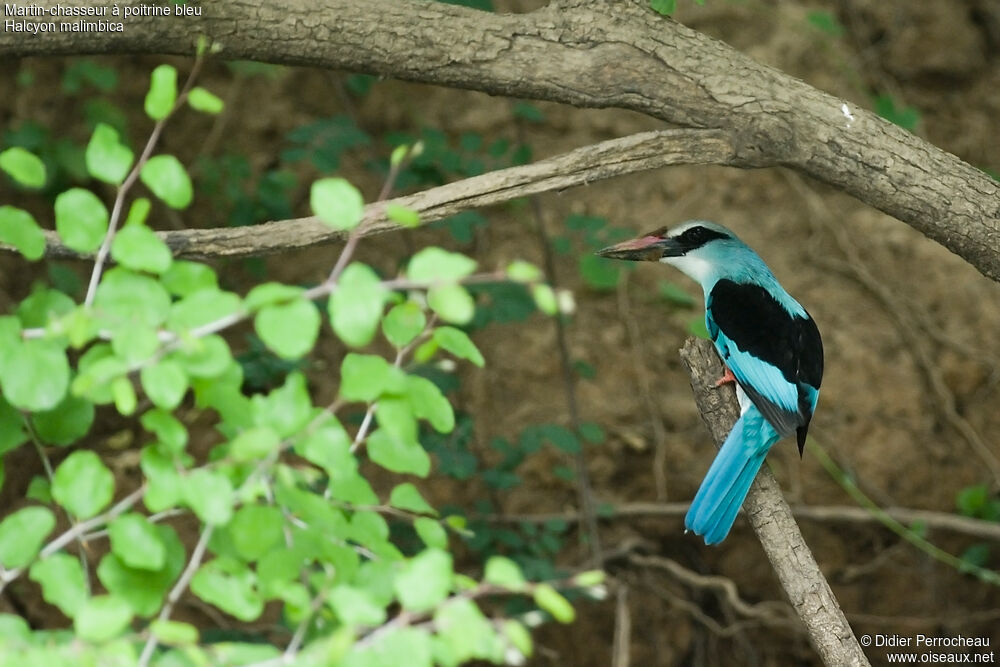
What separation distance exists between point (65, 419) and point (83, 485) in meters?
0.27

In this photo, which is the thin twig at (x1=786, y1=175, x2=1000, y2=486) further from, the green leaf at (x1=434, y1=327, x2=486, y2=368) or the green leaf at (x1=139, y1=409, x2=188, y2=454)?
the green leaf at (x1=139, y1=409, x2=188, y2=454)

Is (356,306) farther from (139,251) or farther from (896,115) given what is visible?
(896,115)

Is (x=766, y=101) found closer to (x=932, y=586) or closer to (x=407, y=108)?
(x=407, y=108)

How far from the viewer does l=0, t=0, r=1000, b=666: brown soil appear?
4305 millimetres

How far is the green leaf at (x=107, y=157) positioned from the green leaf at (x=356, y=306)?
0.43 metres

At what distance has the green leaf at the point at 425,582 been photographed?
112 centimetres

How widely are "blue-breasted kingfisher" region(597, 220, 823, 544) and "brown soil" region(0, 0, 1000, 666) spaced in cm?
114

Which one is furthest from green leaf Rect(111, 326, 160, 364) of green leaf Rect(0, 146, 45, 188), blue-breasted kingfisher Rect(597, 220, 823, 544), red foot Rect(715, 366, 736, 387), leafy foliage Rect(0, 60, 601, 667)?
red foot Rect(715, 366, 736, 387)

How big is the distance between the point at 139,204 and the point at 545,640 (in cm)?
326

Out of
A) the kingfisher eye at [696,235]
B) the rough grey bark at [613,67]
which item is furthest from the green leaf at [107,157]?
the kingfisher eye at [696,235]

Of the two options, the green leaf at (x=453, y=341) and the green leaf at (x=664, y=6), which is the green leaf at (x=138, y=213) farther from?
the green leaf at (x=664, y=6)

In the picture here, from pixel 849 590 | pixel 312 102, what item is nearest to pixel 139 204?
pixel 312 102

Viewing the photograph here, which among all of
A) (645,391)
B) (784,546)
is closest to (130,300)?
(784,546)

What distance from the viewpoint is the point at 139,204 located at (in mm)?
1441
